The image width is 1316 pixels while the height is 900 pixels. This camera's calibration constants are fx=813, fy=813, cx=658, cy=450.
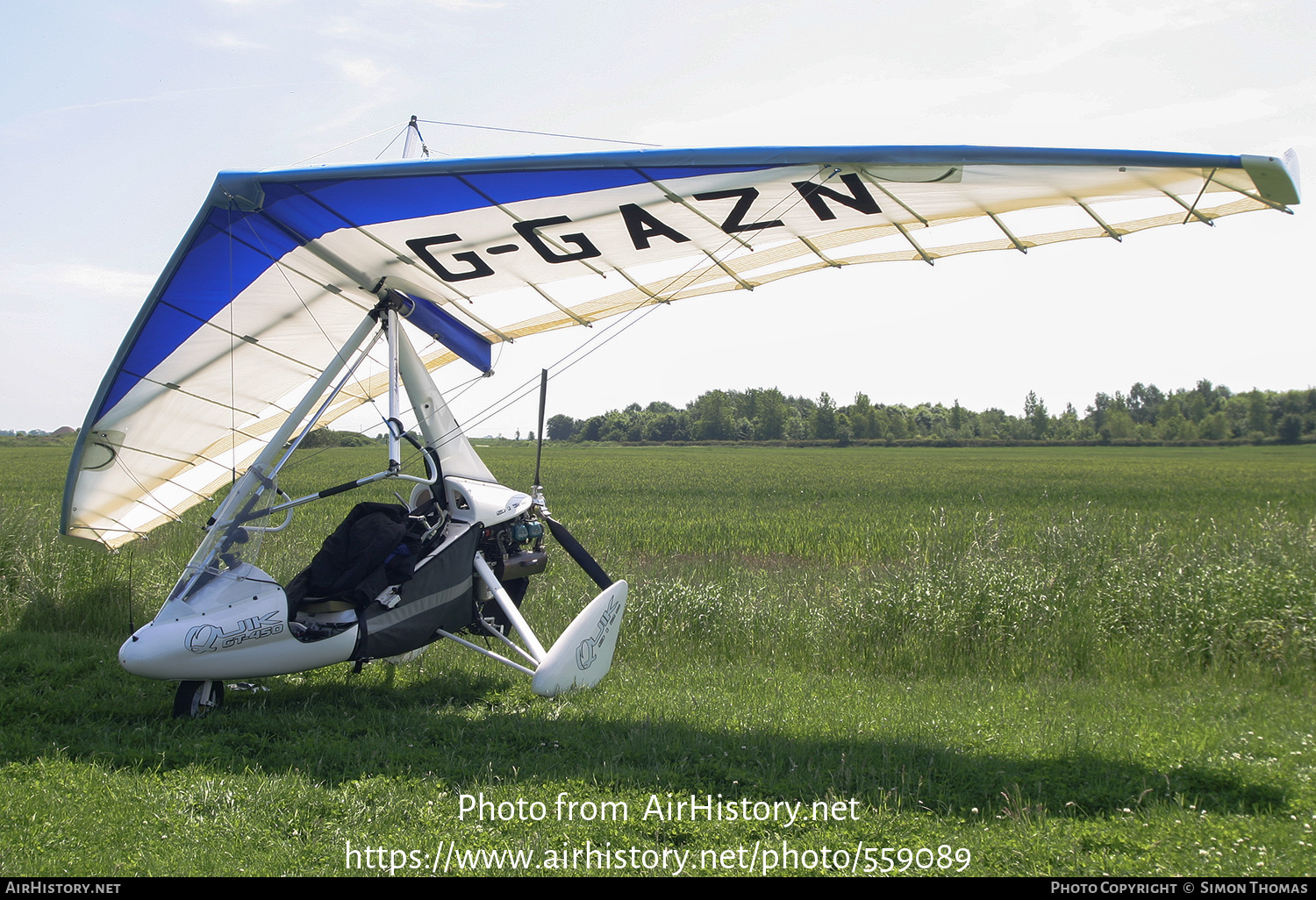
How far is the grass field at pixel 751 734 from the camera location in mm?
3445

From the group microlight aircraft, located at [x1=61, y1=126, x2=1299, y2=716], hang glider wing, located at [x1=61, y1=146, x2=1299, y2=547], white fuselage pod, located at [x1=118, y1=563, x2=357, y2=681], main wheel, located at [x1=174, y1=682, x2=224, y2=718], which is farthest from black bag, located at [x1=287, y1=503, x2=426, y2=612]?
hang glider wing, located at [x1=61, y1=146, x2=1299, y2=547]

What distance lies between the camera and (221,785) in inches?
159

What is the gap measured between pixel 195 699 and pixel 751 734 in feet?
11.6

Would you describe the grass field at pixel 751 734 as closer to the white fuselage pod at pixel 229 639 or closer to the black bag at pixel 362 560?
the white fuselage pod at pixel 229 639

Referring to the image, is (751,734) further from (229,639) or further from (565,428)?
(565,428)

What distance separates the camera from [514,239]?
555 cm

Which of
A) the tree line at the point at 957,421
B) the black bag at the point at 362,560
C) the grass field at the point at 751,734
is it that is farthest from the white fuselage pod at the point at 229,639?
the tree line at the point at 957,421

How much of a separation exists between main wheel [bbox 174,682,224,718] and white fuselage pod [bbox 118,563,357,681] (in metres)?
0.26

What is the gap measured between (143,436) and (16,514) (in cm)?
426

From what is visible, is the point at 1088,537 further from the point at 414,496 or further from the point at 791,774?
the point at 414,496

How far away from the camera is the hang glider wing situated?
4.39m

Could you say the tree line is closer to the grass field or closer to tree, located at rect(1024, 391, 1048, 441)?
tree, located at rect(1024, 391, 1048, 441)

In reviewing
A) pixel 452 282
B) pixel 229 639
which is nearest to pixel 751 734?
pixel 229 639
